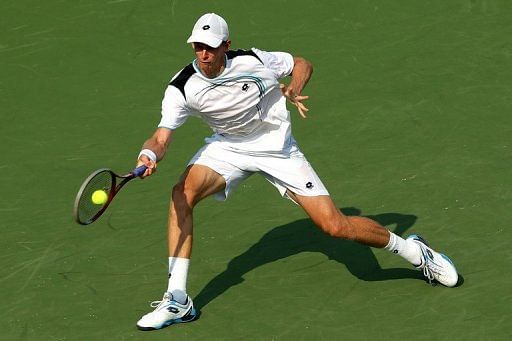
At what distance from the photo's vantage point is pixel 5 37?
1560 cm

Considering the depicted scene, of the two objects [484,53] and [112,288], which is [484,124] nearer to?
[484,53]

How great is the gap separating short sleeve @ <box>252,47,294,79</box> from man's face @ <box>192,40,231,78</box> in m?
0.36

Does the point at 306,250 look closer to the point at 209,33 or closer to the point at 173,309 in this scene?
the point at 173,309

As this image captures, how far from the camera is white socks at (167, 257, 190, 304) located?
10.1m

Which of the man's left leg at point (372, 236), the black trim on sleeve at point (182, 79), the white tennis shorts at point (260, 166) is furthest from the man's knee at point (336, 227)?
the black trim on sleeve at point (182, 79)

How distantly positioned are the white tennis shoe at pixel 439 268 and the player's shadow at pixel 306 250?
296 mm

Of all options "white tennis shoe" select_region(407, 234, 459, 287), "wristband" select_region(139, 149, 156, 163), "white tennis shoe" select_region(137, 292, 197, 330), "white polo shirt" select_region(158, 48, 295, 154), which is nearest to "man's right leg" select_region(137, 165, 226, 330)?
"white tennis shoe" select_region(137, 292, 197, 330)

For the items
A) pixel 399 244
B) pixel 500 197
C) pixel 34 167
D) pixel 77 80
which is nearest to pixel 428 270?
pixel 399 244

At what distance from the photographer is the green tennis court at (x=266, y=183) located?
1012 cm

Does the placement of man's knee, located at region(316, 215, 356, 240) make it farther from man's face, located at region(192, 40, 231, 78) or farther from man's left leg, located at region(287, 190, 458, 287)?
man's face, located at region(192, 40, 231, 78)

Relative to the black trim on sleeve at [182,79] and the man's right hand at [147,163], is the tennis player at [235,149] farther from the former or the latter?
the man's right hand at [147,163]

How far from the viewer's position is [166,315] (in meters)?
9.94

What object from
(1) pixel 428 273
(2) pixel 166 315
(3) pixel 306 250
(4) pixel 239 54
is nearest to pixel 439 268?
(1) pixel 428 273

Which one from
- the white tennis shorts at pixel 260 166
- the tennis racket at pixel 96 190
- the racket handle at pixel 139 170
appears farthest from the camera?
the white tennis shorts at pixel 260 166
